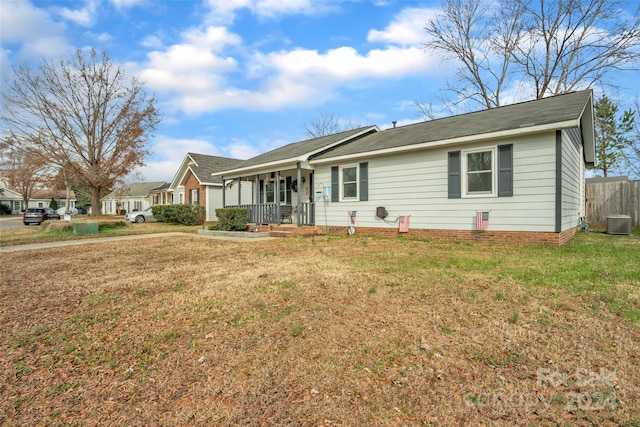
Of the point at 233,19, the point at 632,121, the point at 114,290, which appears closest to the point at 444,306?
the point at 114,290

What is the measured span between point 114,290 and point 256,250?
13.8 feet

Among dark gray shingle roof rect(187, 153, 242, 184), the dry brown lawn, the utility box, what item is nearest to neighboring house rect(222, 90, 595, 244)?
the dry brown lawn

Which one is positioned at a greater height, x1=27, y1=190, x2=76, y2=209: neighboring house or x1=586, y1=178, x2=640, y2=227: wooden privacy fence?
x1=27, y1=190, x2=76, y2=209: neighboring house

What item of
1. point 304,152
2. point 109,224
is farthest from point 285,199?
point 109,224

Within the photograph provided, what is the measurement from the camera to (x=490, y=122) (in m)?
9.52

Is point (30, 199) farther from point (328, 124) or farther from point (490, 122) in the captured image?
point (490, 122)

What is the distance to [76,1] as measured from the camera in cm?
884

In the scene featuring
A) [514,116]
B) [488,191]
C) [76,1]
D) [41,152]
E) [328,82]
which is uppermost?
[328,82]

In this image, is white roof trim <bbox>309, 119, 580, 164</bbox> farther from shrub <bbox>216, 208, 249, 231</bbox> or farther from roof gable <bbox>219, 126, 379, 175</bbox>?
shrub <bbox>216, 208, 249, 231</bbox>

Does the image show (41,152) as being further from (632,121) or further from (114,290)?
(632,121)

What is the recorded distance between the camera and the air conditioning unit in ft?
35.0

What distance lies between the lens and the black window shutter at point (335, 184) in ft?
41.4

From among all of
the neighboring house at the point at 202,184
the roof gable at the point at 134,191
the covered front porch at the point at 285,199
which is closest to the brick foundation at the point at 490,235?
the covered front porch at the point at 285,199

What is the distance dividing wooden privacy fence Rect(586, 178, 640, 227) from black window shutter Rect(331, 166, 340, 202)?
1184 centimetres
